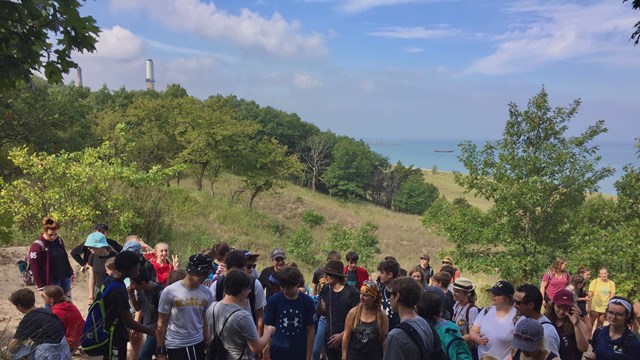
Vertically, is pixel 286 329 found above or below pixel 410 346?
below

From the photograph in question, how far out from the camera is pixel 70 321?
15.3 ft

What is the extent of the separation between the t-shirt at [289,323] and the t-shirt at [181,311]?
0.72 metres

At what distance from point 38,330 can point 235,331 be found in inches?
62.6

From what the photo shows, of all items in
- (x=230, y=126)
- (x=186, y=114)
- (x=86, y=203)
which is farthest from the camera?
(x=186, y=114)

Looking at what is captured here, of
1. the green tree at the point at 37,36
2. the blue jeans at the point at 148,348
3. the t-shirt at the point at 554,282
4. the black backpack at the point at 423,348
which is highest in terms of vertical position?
the green tree at the point at 37,36

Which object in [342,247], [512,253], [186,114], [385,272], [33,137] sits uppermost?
[186,114]

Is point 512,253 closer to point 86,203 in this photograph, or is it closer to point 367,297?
point 367,297

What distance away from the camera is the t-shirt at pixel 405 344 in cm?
323

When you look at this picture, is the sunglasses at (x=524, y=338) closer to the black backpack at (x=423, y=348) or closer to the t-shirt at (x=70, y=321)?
the black backpack at (x=423, y=348)

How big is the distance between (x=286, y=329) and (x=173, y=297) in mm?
1131

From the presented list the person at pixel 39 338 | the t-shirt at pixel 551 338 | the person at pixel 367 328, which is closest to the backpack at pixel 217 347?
the person at pixel 367 328

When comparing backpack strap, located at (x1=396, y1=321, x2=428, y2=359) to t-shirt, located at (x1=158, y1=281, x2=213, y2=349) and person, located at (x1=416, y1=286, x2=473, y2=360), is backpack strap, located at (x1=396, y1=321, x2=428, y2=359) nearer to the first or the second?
person, located at (x1=416, y1=286, x2=473, y2=360)

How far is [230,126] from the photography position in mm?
39969

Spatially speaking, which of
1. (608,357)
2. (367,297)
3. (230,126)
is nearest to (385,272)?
(367,297)
